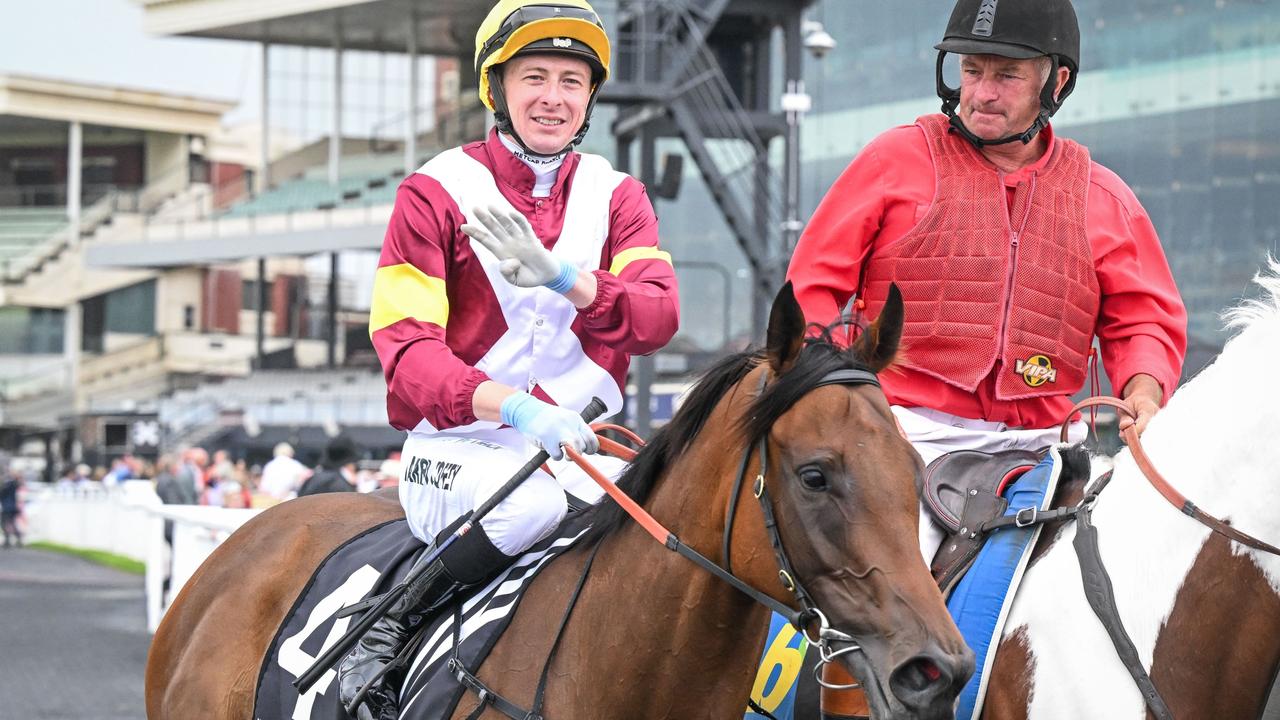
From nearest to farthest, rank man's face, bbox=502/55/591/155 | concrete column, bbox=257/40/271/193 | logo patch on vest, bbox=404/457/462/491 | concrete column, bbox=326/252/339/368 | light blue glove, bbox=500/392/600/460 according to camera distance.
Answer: light blue glove, bbox=500/392/600/460 → logo patch on vest, bbox=404/457/462/491 → man's face, bbox=502/55/591/155 → concrete column, bbox=326/252/339/368 → concrete column, bbox=257/40/271/193

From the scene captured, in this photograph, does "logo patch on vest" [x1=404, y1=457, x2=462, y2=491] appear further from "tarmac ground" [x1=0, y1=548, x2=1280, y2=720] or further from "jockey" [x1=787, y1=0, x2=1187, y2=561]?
"tarmac ground" [x1=0, y1=548, x2=1280, y2=720]

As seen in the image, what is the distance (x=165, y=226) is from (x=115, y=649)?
3009cm

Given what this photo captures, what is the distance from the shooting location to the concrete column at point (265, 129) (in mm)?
40219

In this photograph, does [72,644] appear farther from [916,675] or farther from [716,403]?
[916,675]

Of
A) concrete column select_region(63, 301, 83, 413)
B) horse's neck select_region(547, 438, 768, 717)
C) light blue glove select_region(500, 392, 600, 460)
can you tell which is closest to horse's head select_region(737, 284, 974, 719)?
horse's neck select_region(547, 438, 768, 717)

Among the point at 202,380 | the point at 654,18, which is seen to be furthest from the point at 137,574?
the point at 202,380

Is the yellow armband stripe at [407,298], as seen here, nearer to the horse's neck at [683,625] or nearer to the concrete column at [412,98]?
the horse's neck at [683,625]

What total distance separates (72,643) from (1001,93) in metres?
12.1

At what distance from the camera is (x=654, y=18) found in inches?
700

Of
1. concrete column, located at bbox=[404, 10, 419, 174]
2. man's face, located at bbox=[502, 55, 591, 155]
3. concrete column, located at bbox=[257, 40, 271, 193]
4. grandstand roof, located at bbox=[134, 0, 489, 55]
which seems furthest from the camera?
concrete column, located at bbox=[257, 40, 271, 193]

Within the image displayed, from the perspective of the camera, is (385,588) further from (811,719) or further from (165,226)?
(165,226)

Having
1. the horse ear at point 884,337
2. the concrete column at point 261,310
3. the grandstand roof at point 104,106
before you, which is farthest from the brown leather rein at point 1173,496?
the grandstand roof at point 104,106

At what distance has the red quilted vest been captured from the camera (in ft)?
12.8

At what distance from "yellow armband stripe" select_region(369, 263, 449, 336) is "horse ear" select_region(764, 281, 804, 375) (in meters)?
0.92
